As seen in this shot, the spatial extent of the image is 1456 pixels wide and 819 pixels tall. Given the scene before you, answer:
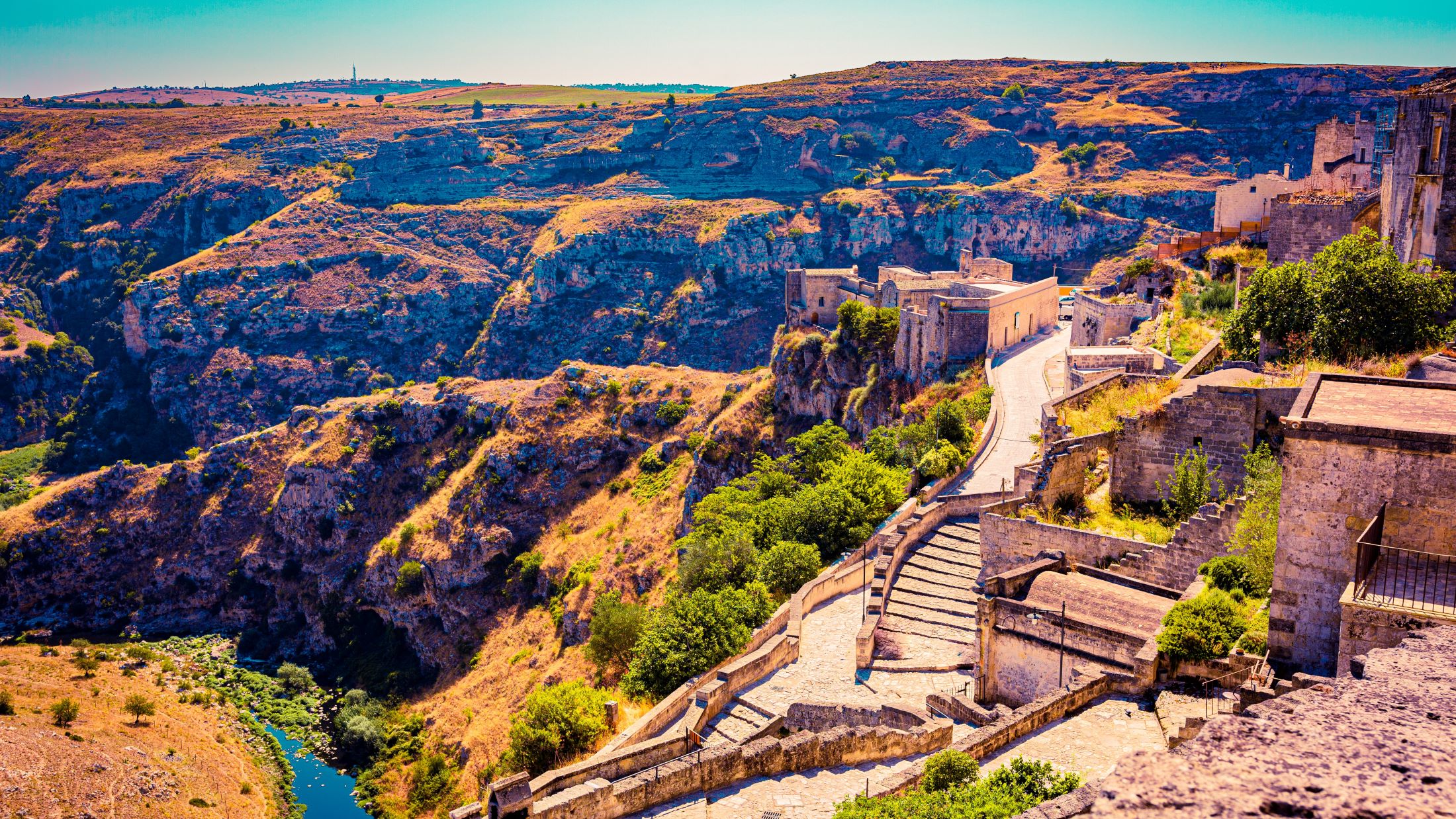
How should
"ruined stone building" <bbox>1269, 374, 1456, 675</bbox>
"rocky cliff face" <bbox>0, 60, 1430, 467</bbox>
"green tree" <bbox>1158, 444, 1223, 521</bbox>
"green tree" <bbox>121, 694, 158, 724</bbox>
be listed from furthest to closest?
"rocky cliff face" <bbox>0, 60, 1430, 467</bbox> → "green tree" <bbox>121, 694, 158, 724</bbox> → "green tree" <bbox>1158, 444, 1223, 521</bbox> → "ruined stone building" <bbox>1269, 374, 1456, 675</bbox>

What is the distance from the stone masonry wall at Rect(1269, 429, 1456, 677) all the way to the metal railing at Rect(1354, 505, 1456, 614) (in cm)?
14

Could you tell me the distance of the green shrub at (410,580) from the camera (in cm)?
6062

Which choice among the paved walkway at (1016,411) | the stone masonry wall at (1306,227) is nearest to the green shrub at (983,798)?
the paved walkway at (1016,411)

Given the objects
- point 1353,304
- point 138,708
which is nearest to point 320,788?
point 138,708

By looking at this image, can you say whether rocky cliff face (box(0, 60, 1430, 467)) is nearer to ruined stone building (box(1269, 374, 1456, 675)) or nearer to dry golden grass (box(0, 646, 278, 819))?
dry golden grass (box(0, 646, 278, 819))

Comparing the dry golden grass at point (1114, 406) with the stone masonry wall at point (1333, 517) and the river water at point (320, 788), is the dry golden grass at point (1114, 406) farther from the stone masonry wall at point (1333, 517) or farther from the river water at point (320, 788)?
the river water at point (320, 788)

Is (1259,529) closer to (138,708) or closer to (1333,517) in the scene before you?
(1333,517)

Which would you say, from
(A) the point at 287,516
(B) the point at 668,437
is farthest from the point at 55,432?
(B) the point at 668,437

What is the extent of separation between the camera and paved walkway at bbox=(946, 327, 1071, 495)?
30.7m

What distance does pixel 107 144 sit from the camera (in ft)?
467

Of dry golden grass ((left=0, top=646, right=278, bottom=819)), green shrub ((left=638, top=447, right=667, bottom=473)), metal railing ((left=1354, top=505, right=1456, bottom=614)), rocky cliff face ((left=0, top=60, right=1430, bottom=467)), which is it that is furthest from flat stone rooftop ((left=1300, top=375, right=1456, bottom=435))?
rocky cliff face ((left=0, top=60, right=1430, bottom=467))

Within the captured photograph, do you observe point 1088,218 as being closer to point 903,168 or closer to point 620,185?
point 903,168

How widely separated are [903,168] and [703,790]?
402 feet

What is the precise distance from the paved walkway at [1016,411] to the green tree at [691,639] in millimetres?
6867
